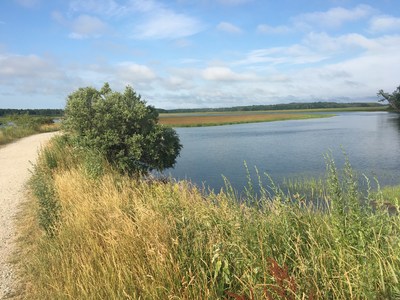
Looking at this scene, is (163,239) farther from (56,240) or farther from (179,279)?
(56,240)

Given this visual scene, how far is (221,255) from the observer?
367 cm

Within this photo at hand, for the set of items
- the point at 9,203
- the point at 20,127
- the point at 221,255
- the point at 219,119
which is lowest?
the point at 9,203

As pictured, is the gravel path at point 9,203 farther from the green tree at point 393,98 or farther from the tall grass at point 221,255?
the green tree at point 393,98

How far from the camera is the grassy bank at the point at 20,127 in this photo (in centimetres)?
3120

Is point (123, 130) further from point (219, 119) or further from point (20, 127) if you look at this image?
point (219, 119)

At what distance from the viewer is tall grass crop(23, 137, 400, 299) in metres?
3.21

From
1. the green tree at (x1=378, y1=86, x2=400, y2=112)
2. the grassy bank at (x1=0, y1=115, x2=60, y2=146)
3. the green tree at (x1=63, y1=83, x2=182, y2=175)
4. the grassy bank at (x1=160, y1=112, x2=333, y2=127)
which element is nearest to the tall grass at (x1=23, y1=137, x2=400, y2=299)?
the green tree at (x1=63, y1=83, x2=182, y2=175)

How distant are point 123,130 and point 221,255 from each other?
31.6 ft

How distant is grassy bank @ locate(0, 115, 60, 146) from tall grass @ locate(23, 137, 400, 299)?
1063 inches

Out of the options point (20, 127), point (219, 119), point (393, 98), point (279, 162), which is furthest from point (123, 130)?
point (393, 98)

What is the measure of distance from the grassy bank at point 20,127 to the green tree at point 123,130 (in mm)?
18690

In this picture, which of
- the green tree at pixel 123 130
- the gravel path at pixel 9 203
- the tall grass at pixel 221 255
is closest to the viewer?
the tall grass at pixel 221 255

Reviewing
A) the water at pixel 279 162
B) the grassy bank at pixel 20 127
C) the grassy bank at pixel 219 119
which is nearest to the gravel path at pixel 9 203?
the water at pixel 279 162

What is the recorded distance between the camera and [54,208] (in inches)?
265
